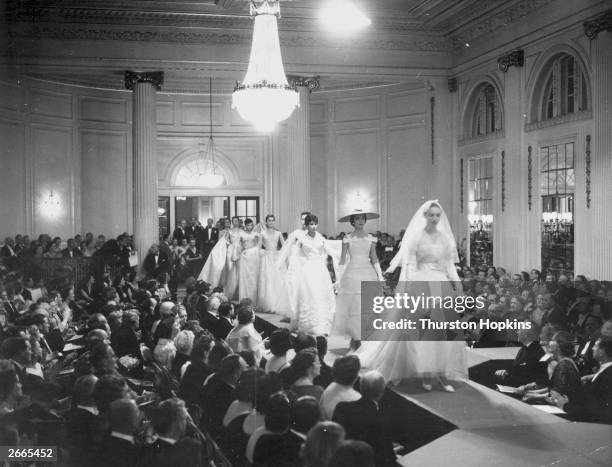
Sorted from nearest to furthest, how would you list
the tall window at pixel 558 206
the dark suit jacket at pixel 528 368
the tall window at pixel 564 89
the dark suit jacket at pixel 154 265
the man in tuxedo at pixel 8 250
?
1. the dark suit jacket at pixel 528 368
2. the tall window at pixel 564 89
3. the tall window at pixel 558 206
4. the man in tuxedo at pixel 8 250
5. the dark suit jacket at pixel 154 265

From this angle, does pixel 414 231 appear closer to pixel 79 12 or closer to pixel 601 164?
pixel 601 164

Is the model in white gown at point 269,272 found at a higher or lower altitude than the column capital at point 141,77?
lower

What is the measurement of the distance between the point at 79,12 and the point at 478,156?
8437 millimetres

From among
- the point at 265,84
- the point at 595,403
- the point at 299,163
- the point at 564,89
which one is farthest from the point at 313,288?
the point at 299,163

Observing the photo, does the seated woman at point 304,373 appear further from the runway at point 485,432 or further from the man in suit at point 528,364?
the man in suit at point 528,364

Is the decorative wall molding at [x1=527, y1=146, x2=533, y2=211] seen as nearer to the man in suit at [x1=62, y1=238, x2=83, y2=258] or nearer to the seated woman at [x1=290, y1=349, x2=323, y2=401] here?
the man in suit at [x1=62, y1=238, x2=83, y2=258]

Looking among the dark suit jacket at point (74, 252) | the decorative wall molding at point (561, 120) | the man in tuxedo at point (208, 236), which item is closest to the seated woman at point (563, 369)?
the decorative wall molding at point (561, 120)

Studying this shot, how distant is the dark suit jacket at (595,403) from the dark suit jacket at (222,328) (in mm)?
3251

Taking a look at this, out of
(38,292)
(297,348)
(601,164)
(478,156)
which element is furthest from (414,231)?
(478,156)

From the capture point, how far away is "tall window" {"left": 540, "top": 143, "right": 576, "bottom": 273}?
12.5 meters

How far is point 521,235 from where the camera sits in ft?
45.4

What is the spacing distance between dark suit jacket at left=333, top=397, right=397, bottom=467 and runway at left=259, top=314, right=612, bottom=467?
0.38 meters

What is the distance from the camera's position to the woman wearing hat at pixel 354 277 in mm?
7789

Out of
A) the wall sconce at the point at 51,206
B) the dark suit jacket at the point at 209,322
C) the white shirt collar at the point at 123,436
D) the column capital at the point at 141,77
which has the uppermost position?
the column capital at the point at 141,77
